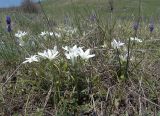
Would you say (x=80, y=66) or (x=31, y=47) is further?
(x=31, y=47)

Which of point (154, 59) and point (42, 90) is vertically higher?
point (154, 59)

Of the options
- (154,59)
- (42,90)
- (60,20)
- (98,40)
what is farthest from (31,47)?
(60,20)

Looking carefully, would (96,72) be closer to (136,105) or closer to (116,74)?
(116,74)

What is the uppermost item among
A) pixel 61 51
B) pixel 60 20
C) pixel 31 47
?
pixel 60 20

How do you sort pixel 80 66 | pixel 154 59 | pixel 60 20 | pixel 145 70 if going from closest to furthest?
pixel 80 66, pixel 145 70, pixel 154 59, pixel 60 20

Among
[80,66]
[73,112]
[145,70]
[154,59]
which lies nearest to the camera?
[73,112]

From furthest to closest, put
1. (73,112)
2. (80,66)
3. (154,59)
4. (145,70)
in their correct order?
(154,59) < (145,70) < (80,66) < (73,112)

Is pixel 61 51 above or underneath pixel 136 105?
above

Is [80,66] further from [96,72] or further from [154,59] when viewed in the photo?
[154,59]

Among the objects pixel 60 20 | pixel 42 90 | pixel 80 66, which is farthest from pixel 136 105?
pixel 60 20
